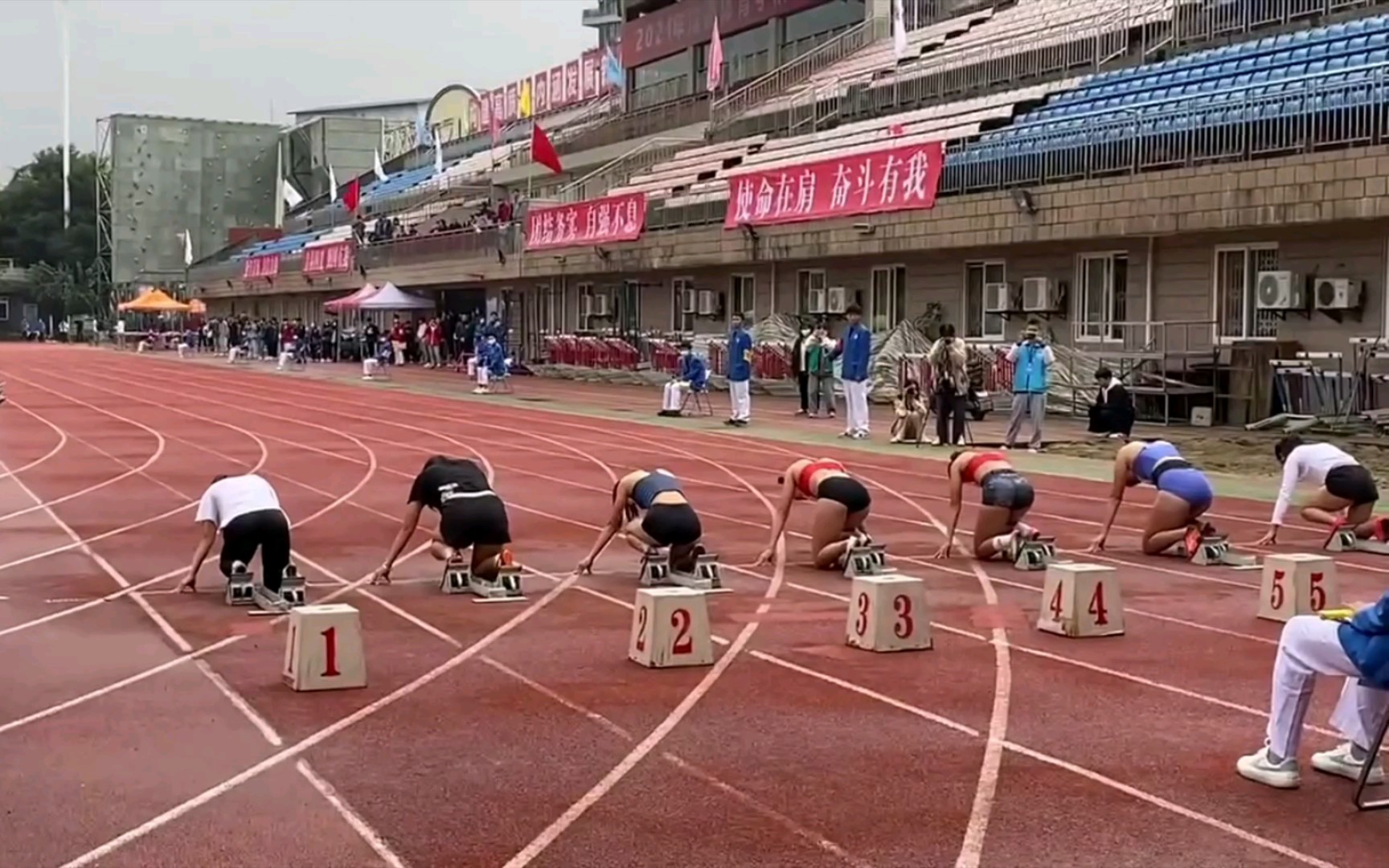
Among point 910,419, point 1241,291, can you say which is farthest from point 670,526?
point 1241,291

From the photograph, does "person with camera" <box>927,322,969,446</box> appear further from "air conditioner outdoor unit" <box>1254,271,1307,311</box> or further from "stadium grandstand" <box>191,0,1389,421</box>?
"air conditioner outdoor unit" <box>1254,271,1307,311</box>

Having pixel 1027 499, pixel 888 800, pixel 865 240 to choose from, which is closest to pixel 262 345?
pixel 865 240

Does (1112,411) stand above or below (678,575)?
above

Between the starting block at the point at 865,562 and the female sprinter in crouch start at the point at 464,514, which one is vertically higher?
the female sprinter in crouch start at the point at 464,514

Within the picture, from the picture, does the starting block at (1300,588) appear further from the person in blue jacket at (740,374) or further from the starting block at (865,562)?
the person in blue jacket at (740,374)

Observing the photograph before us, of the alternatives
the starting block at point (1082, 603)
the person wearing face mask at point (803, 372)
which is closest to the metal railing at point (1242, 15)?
the person wearing face mask at point (803, 372)

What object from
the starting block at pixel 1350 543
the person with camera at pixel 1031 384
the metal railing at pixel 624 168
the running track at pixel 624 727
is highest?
the metal railing at pixel 624 168

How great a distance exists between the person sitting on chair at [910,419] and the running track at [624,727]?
904 centimetres

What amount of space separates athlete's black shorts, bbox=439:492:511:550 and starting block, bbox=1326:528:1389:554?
22.8 ft

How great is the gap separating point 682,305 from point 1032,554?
32.5 metres

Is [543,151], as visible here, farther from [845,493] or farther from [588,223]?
[845,493]

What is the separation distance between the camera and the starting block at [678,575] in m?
11.5

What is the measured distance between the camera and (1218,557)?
1263cm

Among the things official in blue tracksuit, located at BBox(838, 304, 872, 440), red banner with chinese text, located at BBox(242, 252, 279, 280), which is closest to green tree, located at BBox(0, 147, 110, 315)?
red banner with chinese text, located at BBox(242, 252, 279, 280)
